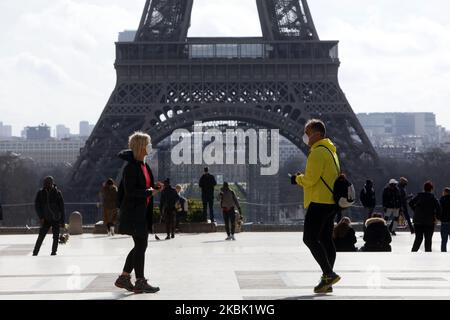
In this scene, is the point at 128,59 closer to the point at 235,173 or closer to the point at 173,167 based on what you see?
the point at 173,167

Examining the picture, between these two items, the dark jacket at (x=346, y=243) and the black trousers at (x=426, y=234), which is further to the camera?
the black trousers at (x=426, y=234)

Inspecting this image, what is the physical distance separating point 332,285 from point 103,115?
192ft

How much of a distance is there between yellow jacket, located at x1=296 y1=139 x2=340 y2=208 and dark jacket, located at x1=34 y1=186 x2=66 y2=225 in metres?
9.74

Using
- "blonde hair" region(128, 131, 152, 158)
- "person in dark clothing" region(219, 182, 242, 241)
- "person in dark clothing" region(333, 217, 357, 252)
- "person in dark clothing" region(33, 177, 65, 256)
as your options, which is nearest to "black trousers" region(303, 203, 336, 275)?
"blonde hair" region(128, 131, 152, 158)

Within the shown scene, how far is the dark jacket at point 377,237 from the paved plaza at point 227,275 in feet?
5.88

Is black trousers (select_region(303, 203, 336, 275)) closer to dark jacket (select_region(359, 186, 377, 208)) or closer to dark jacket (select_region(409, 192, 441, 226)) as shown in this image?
dark jacket (select_region(409, 192, 441, 226))

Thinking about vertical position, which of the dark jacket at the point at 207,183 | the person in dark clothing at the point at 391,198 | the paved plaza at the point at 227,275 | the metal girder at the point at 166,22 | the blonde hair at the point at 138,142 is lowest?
the paved plaza at the point at 227,275

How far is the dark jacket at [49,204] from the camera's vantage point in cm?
2380

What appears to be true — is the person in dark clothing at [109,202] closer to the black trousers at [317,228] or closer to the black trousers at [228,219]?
the black trousers at [228,219]

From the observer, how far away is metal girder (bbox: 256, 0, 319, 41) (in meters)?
75.0

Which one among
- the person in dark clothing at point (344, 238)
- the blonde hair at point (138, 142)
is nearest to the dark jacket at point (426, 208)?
the person in dark clothing at point (344, 238)

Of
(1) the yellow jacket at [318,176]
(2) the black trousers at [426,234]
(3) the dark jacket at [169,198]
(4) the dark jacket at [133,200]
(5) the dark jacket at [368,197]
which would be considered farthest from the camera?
(5) the dark jacket at [368,197]

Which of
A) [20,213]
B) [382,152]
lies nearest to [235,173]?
[20,213]

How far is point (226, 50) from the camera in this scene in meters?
77.3
